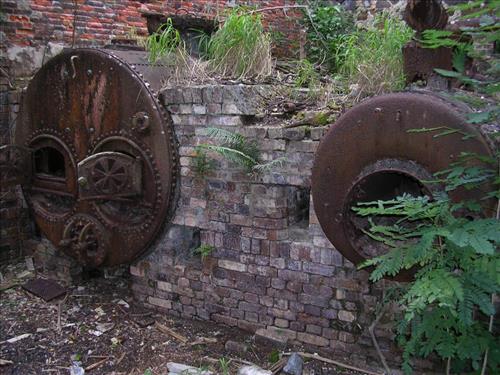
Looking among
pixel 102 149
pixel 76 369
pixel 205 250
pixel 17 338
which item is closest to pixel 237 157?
pixel 205 250

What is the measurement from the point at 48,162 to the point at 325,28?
4.53m

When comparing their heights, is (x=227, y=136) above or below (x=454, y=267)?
above

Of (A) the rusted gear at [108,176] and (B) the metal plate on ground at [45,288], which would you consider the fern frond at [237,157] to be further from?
(B) the metal plate on ground at [45,288]

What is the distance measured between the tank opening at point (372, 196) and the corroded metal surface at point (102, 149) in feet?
5.73

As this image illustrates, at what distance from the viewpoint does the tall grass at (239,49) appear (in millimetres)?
4684

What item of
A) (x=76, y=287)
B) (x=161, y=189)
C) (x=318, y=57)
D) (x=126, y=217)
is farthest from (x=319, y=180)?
(x=318, y=57)

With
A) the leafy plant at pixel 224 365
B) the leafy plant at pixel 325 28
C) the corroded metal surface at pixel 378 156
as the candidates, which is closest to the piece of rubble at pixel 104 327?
the leafy plant at pixel 224 365

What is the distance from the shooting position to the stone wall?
12.8 ft

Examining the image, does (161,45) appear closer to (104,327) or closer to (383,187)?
(383,187)

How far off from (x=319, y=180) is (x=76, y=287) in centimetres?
314

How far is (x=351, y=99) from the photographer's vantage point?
415 cm

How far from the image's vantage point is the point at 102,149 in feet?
15.7

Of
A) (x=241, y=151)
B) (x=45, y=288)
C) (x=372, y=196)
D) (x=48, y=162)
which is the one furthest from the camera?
(x=48, y=162)

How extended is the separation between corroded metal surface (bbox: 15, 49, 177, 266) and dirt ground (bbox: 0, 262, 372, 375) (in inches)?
19.2
